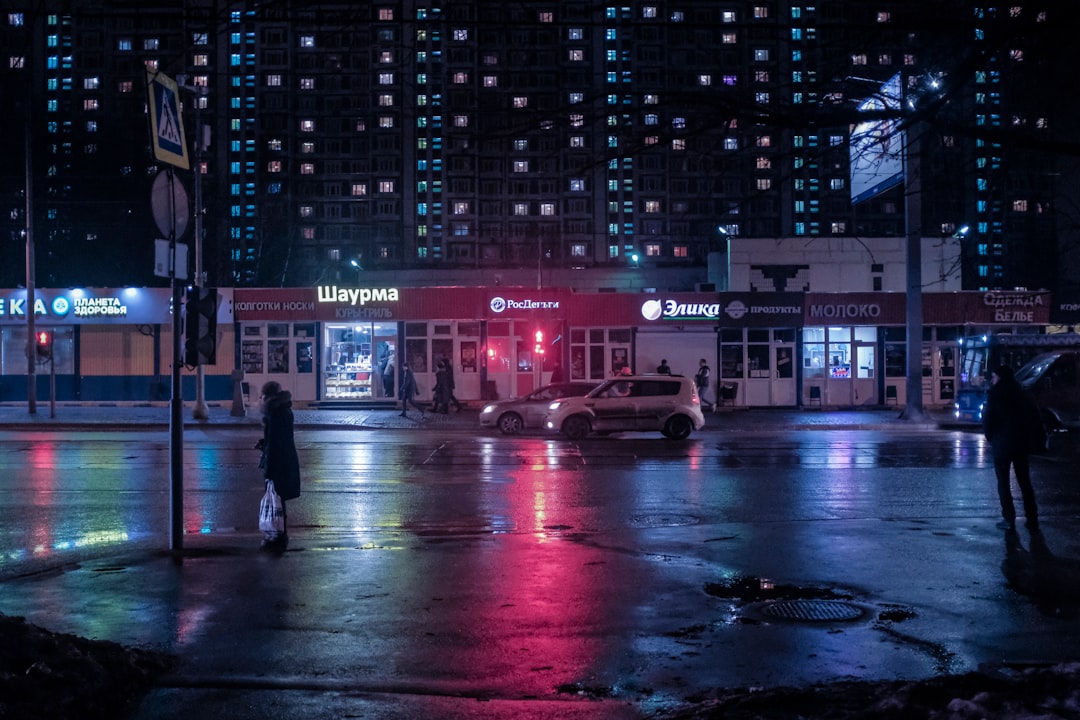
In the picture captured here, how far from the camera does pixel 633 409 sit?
79.7 ft

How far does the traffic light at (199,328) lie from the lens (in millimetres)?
10234

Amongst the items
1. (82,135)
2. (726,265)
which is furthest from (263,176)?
(726,265)

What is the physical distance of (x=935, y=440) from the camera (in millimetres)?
24453

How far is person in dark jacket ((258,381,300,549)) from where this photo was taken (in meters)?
10.5

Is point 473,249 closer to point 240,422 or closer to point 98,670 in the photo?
point 240,422

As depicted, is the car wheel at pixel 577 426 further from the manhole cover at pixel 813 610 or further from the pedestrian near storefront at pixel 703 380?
the manhole cover at pixel 813 610

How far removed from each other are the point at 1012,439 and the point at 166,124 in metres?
9.97

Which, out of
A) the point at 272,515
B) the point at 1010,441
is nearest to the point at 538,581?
the point at 272,515

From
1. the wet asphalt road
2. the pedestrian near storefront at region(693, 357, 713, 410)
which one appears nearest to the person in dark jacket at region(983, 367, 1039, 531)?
the wet asphalt road

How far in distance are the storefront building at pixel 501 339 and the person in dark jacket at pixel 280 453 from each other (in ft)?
85.2

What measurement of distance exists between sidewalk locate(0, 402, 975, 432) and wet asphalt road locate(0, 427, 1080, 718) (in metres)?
12.0

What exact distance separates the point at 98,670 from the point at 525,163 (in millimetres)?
111290

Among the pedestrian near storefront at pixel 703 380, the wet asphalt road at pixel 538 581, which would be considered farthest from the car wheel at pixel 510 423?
the pedestrian near storefront at pixel 703 380

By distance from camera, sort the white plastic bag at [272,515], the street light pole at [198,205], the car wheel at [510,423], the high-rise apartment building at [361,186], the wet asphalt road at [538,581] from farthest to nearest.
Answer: the high-rise apartment building at [361,186] → the street light pole at [198,205] → the car wheel at [510,423] → the white plastic bag at [272,515] → the wet asphalt road at [538,581]
